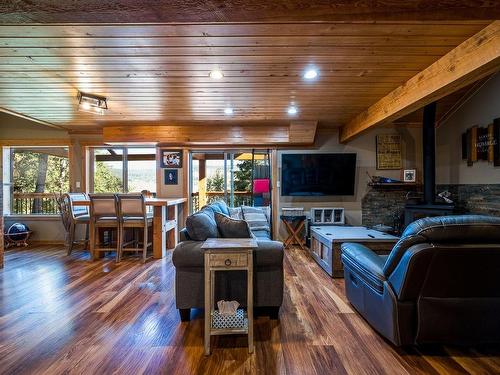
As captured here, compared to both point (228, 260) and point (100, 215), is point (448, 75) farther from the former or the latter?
point (100, 215)

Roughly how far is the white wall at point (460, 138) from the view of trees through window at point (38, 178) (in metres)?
7.44

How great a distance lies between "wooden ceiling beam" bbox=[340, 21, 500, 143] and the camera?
2064 mm

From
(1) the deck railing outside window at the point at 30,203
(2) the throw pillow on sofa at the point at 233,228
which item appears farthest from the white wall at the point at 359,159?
(1) the deck railing outside window at the point at 30,203

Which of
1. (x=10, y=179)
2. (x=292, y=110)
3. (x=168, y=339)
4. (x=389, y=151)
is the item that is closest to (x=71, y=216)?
(x=10, y=179)

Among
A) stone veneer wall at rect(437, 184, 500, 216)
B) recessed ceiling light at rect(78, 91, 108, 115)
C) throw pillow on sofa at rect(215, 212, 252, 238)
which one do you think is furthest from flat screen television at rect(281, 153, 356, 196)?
recessed ceiling light at rect(78, 91, 108, 115)

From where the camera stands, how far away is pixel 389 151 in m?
5.29

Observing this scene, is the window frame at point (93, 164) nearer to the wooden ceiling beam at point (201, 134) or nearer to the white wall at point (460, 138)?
the wooden ceiling beam at point (201, 134)

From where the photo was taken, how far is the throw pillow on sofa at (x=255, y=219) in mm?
3982

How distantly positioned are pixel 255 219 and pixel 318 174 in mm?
1800

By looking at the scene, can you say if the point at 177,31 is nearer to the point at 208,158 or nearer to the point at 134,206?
the point at 134,206

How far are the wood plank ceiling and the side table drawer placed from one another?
1.79 meters

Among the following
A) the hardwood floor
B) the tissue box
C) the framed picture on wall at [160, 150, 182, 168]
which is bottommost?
the hardwood floor

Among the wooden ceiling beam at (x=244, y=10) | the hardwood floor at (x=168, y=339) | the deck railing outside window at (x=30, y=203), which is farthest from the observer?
the deck railing outside window at (x=30, y=203)

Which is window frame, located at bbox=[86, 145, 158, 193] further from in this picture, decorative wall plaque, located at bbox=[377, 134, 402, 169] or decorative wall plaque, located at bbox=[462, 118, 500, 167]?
decorative wall plaque, located at bbox=[462, 118, 500, 167]
